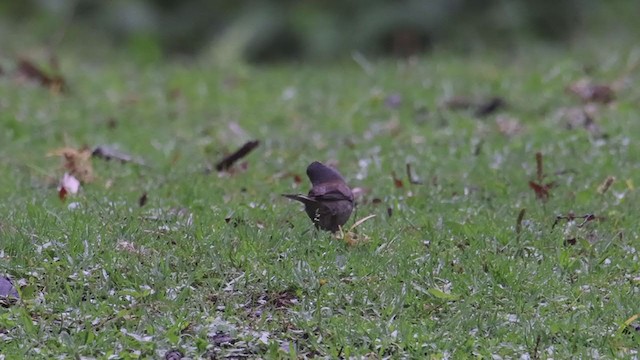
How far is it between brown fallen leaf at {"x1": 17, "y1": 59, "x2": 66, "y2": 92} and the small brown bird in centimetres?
504

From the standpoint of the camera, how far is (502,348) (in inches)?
170

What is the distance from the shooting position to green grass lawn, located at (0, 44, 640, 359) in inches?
172

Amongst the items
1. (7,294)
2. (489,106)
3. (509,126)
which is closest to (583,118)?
(509,126)

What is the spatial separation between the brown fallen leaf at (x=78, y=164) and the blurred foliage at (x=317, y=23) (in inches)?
200

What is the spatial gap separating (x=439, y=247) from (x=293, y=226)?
718mm

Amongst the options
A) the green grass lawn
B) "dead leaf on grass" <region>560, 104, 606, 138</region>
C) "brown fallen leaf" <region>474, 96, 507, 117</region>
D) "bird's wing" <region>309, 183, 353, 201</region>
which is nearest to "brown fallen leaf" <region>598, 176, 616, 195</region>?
the green grass lawn

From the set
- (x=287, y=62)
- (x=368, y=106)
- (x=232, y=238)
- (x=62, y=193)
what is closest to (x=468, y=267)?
(x=232, y=238)

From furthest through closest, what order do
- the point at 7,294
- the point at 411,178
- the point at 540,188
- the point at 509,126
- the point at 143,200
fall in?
the point at 509,126 → the point at 411,178 → the point at 540,188 → the point at 143,200 → the point at 7,294

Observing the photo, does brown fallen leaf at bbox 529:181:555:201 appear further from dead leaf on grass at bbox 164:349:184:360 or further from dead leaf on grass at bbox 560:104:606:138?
dead leaf on grass at bbox 164:349:184:360

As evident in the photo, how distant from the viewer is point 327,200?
514 centimetres

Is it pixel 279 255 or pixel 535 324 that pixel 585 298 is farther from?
pixel 279 255

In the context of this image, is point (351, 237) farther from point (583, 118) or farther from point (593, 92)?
point (593, 92)

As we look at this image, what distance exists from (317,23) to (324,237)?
7.87m

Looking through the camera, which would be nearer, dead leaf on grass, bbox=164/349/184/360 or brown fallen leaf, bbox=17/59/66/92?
dead leaf on grass, bbox=164/349/184/360
